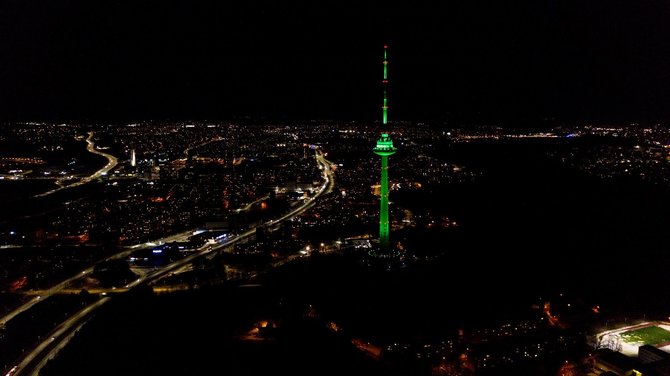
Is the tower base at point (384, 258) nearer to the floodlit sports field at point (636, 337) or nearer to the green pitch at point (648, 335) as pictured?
the floodlit sports field at point (636, 337)

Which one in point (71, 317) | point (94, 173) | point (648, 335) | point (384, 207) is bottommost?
point (94, 173)

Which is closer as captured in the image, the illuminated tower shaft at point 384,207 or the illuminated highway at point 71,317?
the illuminated highway at point 71,317

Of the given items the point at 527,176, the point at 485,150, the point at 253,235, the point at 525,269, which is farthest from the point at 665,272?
the point at 485,150

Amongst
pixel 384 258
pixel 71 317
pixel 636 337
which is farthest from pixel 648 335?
pixel 71 317

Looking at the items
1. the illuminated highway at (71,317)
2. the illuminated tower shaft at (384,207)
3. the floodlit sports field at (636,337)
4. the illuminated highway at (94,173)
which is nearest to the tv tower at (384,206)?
the illuminated tower shaft at (384,207)

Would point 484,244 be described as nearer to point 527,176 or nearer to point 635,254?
point 635,254

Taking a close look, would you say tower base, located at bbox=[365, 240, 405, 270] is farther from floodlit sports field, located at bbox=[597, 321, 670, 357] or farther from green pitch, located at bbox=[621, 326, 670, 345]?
green pitch, located at bbox=[621, 326, 670, 345]

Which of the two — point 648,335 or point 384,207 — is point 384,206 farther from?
point 648,335

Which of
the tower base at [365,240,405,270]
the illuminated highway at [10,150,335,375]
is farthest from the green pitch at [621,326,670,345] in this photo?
the illuminated highway at [10,150,335,375]
